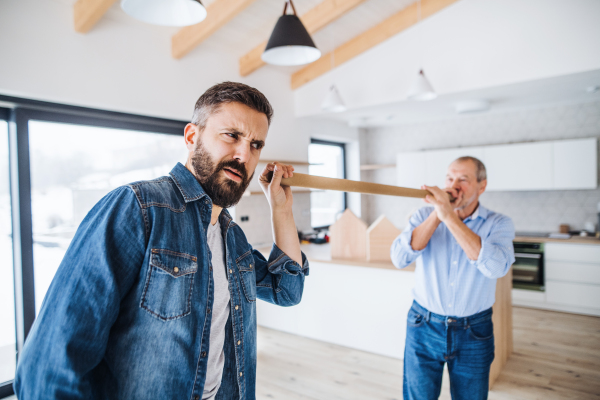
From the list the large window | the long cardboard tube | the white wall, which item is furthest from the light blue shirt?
the large window

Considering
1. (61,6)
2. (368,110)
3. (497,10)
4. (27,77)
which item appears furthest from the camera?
(368,110)

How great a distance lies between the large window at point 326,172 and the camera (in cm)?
534

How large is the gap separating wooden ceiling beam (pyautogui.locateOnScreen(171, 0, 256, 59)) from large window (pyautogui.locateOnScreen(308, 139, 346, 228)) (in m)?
2.18

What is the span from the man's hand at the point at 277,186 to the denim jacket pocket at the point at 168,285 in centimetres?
33

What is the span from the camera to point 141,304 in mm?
714

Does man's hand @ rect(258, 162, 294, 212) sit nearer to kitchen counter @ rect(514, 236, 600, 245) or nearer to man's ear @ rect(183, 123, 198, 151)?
man's ear @ rect(183, 123, 198, 151)

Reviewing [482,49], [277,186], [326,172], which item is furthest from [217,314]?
[326,172]

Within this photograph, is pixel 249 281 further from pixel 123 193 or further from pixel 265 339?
pixel 265 339

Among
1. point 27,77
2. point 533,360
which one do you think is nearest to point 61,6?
point 27,77

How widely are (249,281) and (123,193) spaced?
1.39 ft

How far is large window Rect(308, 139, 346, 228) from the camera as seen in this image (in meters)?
5.34

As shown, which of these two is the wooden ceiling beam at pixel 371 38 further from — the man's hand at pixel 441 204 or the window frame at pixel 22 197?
the man's hand at pixel 441 204

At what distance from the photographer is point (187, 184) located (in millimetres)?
880

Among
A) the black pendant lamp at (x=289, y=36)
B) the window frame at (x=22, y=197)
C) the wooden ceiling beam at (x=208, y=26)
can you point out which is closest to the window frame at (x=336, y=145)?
the wooden ceiling beam at (x=208, y=26)
